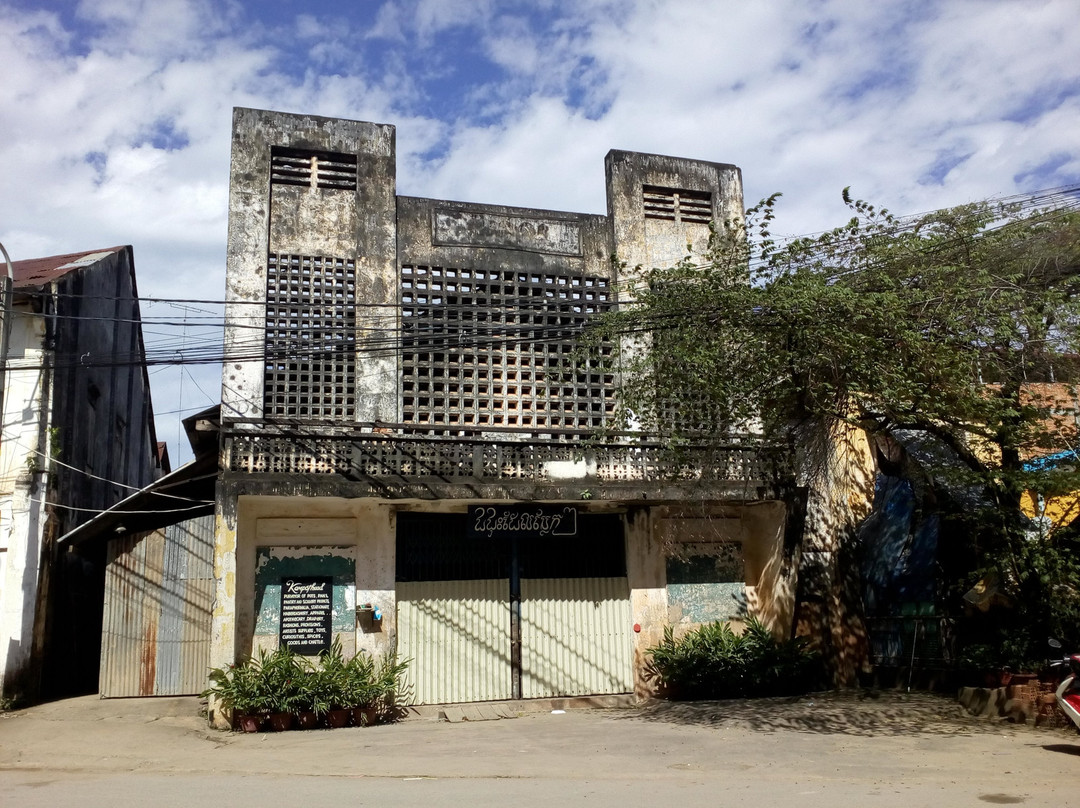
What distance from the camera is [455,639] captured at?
15.2 metres

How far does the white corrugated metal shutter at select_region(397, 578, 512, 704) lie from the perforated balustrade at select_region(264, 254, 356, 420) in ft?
10.7

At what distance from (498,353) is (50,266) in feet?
31.8

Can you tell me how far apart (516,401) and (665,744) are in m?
6.61

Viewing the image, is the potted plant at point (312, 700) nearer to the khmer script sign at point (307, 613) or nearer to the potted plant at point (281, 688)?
the potted plant at point (281, 688)

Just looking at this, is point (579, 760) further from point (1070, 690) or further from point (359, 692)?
point (1070, 690)

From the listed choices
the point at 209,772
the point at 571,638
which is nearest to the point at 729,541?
the point at 571,638

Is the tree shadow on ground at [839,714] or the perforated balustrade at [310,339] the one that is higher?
the perforated balustrade at [310,339]

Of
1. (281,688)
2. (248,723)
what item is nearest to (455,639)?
(281,688)

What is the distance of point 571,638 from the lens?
15758 millimetres

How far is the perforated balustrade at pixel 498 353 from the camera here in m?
15.1

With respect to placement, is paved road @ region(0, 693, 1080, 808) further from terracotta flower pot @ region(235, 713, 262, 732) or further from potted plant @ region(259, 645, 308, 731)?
potted plant @ region(259, 645, 308, 731)

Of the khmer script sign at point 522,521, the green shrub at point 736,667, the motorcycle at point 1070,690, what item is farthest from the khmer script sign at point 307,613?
the motorcycle at point 1070,690

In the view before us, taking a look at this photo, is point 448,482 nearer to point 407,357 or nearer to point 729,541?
point 407,357

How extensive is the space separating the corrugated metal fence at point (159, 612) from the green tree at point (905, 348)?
321 inches
